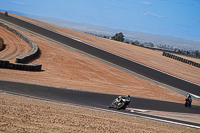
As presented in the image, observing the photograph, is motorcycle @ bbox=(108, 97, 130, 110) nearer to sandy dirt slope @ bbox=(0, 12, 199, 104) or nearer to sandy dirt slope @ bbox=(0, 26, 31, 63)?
sandy dirt slope @ bbox=(0, 12, 199, 104)

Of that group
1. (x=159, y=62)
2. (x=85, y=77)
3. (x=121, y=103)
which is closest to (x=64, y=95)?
(x=121, y=103)

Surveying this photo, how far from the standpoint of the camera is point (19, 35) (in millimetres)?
40094

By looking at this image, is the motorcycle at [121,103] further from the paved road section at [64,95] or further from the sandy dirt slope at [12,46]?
the sandy dirt slope at [12,46]

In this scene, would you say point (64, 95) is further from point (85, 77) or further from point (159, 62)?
point (159, 62)

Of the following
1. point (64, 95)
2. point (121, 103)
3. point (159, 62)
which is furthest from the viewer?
point (159, 62)

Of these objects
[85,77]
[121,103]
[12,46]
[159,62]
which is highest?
[159,62]

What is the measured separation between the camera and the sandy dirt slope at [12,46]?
89.5ft

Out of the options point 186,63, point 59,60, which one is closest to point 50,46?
point 59,60

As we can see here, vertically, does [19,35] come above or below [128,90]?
above

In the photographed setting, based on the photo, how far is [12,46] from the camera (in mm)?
32500

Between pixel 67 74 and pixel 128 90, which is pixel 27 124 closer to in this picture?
A: pixel 128 90

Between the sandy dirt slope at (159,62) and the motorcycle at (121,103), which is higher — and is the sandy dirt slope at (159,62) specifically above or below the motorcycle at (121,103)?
above

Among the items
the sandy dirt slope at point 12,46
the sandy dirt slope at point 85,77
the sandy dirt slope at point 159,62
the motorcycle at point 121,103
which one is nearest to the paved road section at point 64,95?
the motorcycle at point 121,103

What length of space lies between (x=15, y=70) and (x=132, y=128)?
15.2 m
